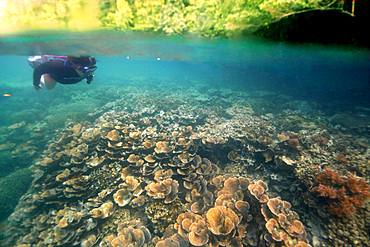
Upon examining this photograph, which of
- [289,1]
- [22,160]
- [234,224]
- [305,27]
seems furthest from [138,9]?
Result: [22,160]

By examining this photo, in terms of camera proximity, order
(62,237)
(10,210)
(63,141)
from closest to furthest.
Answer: (62,237) → (10,210) → (63,141)

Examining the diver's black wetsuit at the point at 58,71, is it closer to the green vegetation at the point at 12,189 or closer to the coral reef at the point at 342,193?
the green vegetation at the point at 12,189

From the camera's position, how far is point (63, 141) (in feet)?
21.3

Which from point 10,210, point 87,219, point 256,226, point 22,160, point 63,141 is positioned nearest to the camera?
point 256,226

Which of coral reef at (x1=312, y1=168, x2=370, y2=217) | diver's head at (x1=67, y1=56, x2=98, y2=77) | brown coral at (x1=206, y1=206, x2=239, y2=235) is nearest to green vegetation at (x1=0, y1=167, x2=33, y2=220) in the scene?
diver's head at (x1=67, y1=56, x2=98, y2=77)

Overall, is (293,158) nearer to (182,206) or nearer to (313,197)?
(313,197)

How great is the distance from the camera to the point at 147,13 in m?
7.41

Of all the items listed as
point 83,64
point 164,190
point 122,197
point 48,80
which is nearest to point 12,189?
point 48,80

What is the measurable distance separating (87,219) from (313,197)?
6.25 m

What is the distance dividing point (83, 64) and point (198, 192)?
20.7 feet

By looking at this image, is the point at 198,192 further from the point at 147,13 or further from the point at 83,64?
the point at 147,13

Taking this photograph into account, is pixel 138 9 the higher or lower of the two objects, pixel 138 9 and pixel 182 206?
the higher

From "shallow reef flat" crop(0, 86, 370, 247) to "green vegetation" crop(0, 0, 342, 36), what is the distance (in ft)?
17.1

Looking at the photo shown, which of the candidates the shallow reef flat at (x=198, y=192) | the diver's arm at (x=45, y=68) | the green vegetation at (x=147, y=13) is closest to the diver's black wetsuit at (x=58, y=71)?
the diver's arm at (x=45, y=68)
